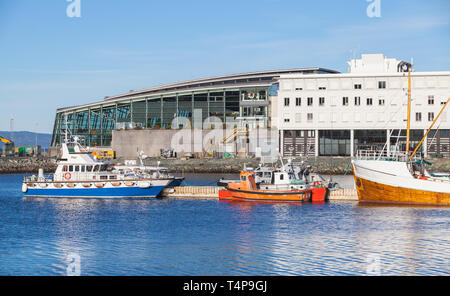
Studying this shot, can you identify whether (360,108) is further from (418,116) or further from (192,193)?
(192,193)

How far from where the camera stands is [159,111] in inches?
5256

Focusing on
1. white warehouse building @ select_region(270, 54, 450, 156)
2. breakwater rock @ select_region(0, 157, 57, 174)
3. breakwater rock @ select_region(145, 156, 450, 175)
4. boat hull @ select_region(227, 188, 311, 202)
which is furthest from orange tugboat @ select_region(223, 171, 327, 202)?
breakwater rock @ select_region(0, 157, 57, 174)

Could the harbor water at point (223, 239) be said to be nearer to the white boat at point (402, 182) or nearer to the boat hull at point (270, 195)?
the boat hull at point (270, 195)

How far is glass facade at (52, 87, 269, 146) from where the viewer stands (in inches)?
5044

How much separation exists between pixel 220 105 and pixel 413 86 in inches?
1631

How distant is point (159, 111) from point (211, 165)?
2453 cm

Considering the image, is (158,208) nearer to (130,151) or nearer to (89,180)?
(89,180)

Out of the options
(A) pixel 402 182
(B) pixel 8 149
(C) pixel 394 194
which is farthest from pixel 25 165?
(A) pixel 402 182

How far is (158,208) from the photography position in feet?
190

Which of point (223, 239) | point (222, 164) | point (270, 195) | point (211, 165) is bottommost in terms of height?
point (223, 239)

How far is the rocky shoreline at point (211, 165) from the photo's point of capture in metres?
103

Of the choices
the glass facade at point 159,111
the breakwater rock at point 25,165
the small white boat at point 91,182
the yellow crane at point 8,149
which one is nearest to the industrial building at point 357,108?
the glass facade at point 159,111

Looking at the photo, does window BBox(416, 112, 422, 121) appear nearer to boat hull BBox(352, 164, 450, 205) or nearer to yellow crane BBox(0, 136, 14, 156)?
boat hull BBox(352, 164, 450, 205)
